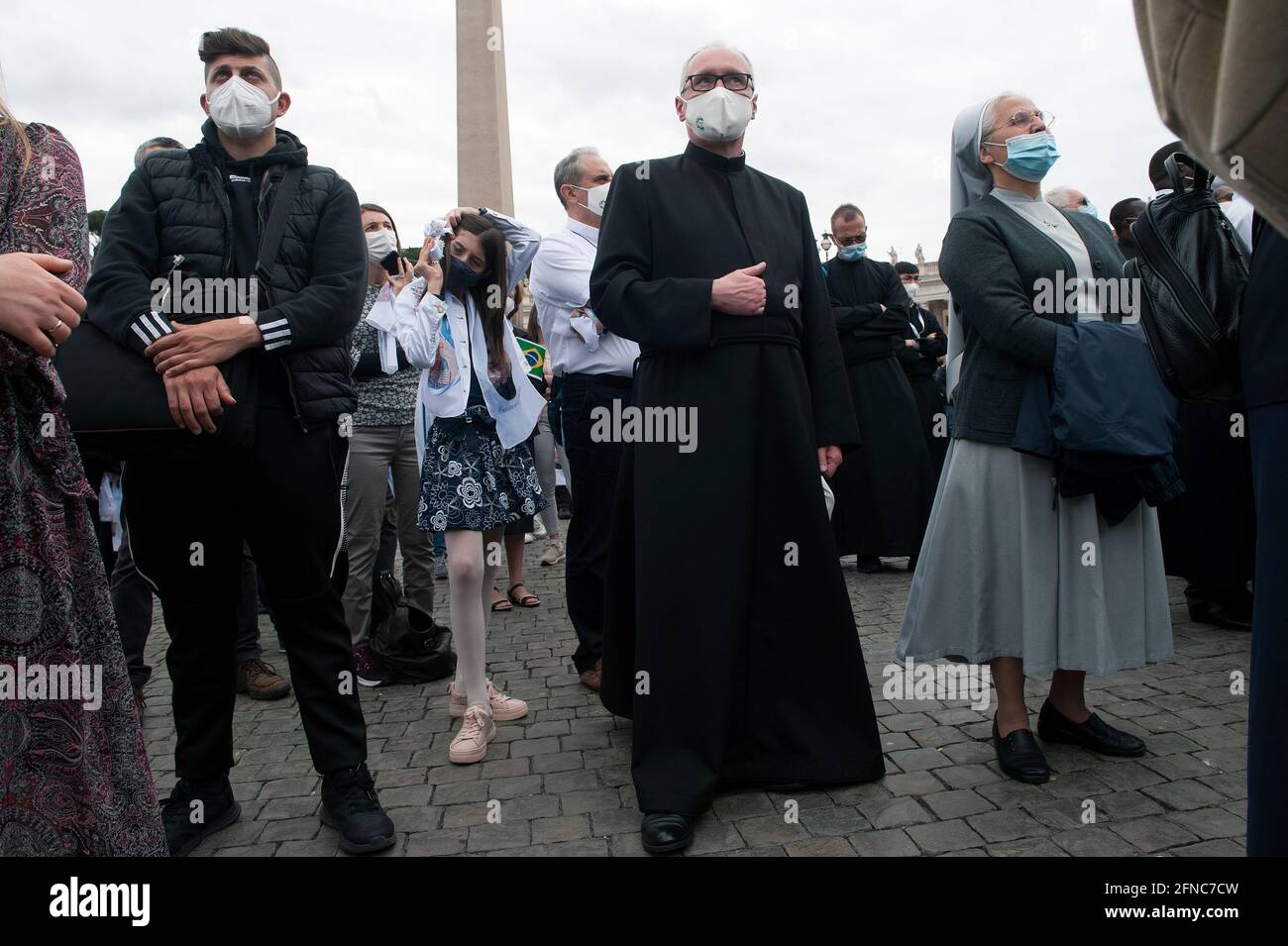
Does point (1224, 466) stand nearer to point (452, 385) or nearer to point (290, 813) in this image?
point (452, 385)

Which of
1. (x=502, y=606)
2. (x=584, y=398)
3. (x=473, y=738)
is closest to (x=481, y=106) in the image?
(x=502, y=606)

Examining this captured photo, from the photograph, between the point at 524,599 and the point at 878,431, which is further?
the point at 878,431

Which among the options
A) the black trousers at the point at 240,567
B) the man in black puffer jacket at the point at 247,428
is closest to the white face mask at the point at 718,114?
the man in black puffer jacket at the point at 247,428

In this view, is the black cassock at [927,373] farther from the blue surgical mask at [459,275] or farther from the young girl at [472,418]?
the blue surgical mask at [459,275]

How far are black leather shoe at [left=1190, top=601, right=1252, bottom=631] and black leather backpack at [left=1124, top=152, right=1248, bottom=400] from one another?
154 inches

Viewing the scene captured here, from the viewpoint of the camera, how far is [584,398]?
4.85 m

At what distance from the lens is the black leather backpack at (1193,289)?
1.99 meters

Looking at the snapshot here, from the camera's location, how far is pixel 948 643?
3.52 metres

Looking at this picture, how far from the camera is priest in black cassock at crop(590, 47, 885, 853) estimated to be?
10.7ft

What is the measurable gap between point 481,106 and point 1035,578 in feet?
57.3

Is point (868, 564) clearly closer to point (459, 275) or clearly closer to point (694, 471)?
point (459, 275)

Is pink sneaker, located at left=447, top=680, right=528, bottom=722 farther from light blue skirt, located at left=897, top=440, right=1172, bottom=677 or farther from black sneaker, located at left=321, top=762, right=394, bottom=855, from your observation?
light blue skirt, located at left=897, top=440, right=1172, bottom=677

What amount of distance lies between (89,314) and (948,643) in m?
3.09

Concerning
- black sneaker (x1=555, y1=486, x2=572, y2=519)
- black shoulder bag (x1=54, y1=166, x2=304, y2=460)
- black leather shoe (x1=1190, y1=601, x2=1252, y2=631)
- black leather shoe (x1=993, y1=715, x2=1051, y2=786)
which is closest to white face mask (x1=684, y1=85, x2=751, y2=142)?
black shoulder bag (x1=54, y1=166, x2=304, y2=460)
